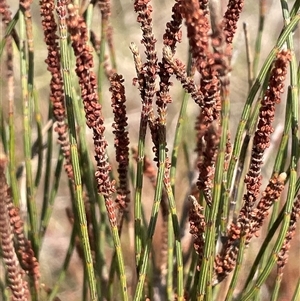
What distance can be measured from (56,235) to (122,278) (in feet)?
3.12

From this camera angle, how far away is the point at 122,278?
22.7 inches

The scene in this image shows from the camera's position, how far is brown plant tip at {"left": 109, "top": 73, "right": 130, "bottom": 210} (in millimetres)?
533

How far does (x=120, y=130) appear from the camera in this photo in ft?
1.87

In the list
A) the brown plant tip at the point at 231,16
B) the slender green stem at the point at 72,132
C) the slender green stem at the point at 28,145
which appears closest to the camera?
the slender green stem at the point at 72,132

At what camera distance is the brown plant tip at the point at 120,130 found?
533mm

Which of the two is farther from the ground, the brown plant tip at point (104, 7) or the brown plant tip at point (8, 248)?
the brown plant tip at point (104, 7)

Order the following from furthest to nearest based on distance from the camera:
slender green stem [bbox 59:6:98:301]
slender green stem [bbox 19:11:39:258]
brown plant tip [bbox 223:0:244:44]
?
slender green stem [bbox 19:11:39:258] → brown plant tip [bbox 223:0:244:44] → slender green stem [bbox 59:6:98:301]

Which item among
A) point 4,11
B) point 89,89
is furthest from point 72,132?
point 4,11

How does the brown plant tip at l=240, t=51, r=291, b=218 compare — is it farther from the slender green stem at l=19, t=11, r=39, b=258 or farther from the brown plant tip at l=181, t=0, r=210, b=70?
the slender green stem at l=19, t=11, r=39, b=258

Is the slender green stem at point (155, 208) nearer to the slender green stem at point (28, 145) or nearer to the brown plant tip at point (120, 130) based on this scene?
the brown plant tip at point (120, 130)

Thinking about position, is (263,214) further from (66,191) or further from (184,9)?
(66,191)

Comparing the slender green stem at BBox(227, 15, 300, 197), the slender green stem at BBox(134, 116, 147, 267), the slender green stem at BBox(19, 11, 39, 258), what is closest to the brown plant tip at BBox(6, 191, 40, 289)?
the slender green stem at BBox(19, 11, 39, 258)

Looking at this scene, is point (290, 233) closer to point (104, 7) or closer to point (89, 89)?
point (89, 89)

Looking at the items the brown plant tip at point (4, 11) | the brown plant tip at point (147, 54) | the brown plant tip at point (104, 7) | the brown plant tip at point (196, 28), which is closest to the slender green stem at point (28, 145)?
the brown plant tip at point (4, 11)
